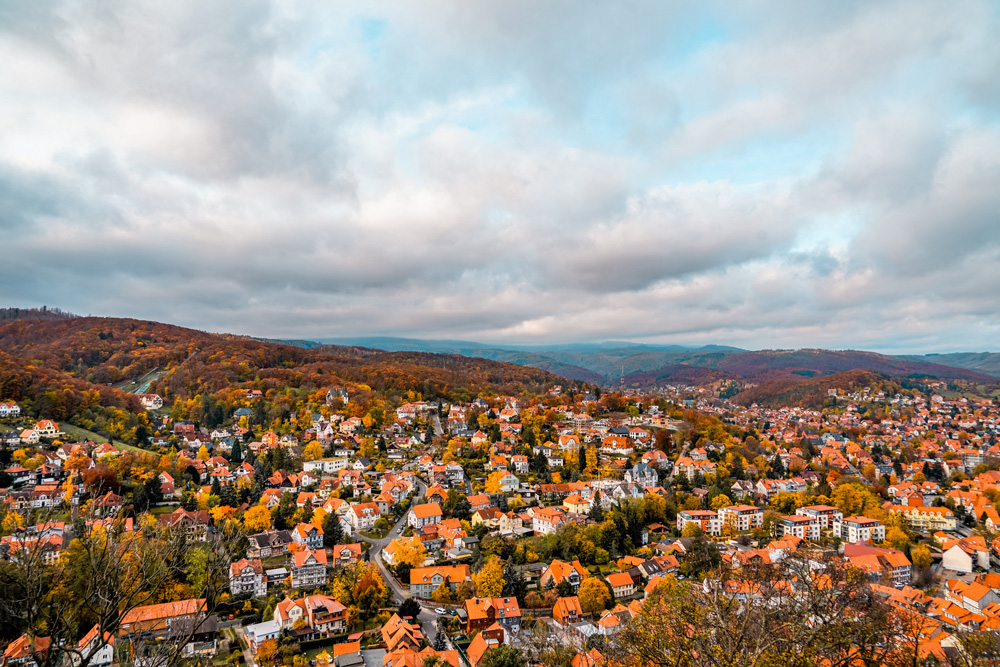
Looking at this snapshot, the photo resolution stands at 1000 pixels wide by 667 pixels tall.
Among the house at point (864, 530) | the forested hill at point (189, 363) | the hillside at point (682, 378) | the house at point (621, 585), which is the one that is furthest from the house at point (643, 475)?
the hillside at point (682, 378)

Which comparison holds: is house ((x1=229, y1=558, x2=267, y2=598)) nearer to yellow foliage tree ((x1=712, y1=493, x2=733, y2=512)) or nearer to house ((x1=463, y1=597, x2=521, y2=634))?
house ((x1=463, y1=597, x2=521, y2=634))

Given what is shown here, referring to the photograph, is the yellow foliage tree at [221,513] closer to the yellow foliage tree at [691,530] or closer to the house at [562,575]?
the house at [562,575]

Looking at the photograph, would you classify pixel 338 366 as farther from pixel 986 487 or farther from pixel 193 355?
pixel 986 487

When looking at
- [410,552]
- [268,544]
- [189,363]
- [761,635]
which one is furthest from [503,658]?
[189,363]

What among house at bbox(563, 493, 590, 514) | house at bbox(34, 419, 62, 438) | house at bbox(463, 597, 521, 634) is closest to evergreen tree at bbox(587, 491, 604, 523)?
house at bbox(563, 493, 590, 514)

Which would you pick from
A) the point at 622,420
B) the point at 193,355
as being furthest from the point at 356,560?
the point at 193,355

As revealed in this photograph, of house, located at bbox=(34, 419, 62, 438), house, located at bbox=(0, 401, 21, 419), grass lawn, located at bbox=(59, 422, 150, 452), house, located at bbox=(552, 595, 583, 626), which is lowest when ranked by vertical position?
house, located at bbox=(552, 595, 583, 626)
